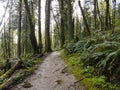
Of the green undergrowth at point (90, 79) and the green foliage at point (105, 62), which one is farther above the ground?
the green foliage at point (105, 62)

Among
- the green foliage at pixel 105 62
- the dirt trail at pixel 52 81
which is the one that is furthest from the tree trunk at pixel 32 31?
the green foliage at pixel 105 62

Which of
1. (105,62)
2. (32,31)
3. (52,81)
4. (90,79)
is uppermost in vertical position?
(32,31)

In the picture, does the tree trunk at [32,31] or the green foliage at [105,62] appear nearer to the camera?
the green foliage at [105,62]

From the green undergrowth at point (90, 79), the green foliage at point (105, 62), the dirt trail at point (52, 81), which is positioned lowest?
the dirt trail at point (52, 81)

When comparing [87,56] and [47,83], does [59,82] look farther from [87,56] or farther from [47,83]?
[87,56]

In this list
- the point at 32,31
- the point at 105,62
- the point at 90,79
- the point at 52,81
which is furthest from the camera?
the point at 32,31

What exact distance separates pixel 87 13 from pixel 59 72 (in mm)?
25554

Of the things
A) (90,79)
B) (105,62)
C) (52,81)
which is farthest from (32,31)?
(105,62)

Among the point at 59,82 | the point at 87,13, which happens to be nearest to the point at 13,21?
the point at 87,13

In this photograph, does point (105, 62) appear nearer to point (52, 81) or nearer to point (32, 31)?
point (52, 81)

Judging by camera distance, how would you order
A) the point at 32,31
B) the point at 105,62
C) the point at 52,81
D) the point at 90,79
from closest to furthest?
the point at 105,62 < the point at 90,79 < the point at 52,81 < the point at 32,31

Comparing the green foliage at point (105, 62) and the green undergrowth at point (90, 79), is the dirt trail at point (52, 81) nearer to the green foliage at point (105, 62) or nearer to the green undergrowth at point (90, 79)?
the green undergrowth at point (90, 79)

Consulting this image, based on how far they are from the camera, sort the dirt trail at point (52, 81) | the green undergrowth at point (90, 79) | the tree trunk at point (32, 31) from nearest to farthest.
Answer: the green undergrowth at point (90, 79) < the dirt trail at point (52, 81) < the tree trunk at point (32, 31)

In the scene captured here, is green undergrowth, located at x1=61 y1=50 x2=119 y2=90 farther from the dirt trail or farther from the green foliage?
the dirt trail
